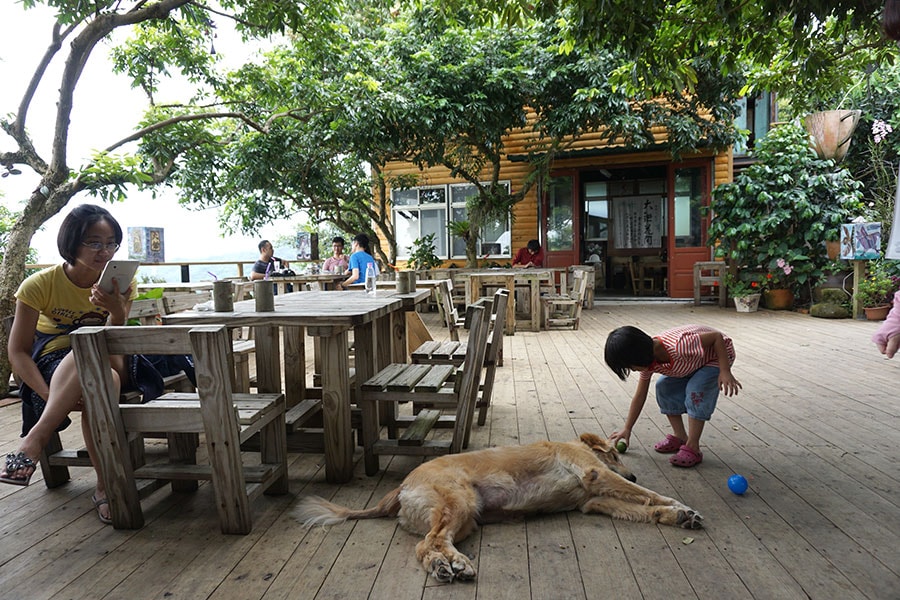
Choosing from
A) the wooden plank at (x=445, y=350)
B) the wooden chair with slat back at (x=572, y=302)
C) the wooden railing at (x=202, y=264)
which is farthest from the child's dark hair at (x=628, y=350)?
the wooden railing at (x=202, y=264)

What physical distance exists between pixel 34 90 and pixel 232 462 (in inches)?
164

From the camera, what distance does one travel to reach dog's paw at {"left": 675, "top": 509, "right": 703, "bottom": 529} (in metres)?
2.08

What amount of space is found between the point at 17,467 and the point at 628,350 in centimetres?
250

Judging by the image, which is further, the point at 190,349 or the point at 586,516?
the point at 586,516

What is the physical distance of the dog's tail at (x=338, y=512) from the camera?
217 cm

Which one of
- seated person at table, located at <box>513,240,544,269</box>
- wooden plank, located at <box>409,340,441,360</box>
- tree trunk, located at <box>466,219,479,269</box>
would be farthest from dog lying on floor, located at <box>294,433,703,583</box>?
tree trunk, located at <box>466,219,479,269</box>

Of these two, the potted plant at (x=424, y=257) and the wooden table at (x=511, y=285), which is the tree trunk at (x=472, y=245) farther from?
the wooden table at (x=511, y=285)

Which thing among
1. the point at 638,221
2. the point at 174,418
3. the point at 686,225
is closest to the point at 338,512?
the point at 174,418

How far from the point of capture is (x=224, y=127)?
33.9 ft

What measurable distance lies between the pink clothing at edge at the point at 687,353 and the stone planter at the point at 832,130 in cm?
931

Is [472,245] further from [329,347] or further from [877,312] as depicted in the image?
[329,347]

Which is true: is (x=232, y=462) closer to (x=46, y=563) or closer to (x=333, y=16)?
(x=46, y=563)

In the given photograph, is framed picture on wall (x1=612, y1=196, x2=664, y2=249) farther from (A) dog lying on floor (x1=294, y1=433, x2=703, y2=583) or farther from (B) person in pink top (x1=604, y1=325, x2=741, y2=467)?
(A) dog lying on floor (x1=294, y1=433, x2=703, y2=583)

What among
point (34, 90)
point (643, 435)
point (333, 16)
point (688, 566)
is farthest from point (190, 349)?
point (333, 16)
